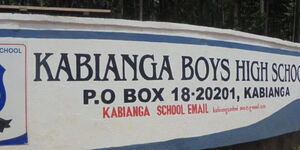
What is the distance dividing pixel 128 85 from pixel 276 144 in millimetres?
3475

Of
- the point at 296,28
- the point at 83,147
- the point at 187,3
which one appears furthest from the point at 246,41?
the point at 187,3

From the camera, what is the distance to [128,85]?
18.4 ft

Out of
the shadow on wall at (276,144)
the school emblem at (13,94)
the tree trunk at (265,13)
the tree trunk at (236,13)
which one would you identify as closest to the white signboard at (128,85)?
the school emblem at (13,94)

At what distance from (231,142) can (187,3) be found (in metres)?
27.9

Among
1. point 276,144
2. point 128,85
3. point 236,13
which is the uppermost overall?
point 236,13

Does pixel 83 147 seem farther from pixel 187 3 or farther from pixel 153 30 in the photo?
pixel 187 3

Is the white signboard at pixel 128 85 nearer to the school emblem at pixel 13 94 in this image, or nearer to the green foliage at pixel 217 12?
the school emblem at pixel 13 94

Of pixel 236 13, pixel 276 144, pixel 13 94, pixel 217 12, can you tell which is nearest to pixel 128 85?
pixel 13 94

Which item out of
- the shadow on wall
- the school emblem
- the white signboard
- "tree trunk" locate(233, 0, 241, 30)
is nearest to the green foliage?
"tree trunk" locate(233, 0, 241, 30)

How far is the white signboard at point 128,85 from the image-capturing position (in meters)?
5.03

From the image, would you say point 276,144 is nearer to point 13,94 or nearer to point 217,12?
point 13,94

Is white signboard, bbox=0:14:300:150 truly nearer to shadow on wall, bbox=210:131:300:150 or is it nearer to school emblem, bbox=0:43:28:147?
school emblem, bbox=0:43:28:147

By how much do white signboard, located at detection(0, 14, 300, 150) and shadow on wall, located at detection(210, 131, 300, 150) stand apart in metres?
0.21

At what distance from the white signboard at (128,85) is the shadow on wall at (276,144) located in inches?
8.4
